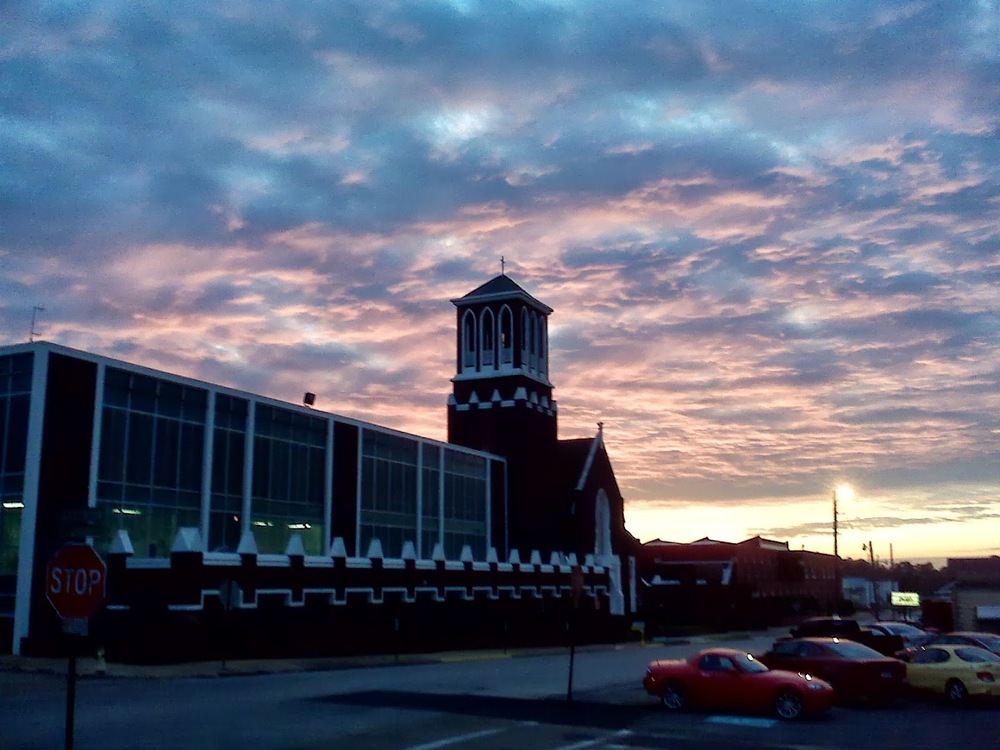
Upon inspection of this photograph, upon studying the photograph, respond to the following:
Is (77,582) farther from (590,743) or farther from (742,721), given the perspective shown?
(742,721)

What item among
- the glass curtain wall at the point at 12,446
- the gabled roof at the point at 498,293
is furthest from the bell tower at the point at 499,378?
the glass curtain wall at the point at 12,446

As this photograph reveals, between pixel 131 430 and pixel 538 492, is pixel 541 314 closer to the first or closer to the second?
pixel 538 492

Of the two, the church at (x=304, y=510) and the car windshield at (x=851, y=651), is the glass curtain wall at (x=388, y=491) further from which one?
the car windshield at (x=851, y=651)

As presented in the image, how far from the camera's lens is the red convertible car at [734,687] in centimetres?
2139

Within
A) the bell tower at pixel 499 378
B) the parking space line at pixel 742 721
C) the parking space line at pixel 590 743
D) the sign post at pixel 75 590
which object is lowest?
the parking space line at pixel 742 721

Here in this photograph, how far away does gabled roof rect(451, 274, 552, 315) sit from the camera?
68.6 meters

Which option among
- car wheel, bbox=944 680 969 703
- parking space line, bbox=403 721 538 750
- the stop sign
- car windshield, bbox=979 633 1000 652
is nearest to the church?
the stop sign

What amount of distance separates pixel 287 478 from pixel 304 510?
2.08 m

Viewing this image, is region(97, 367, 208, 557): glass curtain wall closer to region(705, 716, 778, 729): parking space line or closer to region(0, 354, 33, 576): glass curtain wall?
region(0, 354, 33, 576): glass curtain wall

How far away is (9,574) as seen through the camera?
118 feet

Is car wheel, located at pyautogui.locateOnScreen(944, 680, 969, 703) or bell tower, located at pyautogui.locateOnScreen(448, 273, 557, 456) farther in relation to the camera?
bell tower, located at pyautogui.locateOnScreen(448, 273, 557, 456)

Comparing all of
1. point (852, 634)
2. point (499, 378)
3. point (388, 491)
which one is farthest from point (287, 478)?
point (852, 634)

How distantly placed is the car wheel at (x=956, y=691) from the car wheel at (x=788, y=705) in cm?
593

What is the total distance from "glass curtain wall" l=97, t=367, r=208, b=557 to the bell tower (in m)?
27.8
